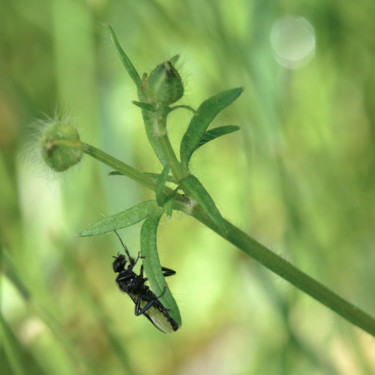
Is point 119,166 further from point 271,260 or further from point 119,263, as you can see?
point 119,263

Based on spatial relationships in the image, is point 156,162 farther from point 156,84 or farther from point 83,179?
point 156,84

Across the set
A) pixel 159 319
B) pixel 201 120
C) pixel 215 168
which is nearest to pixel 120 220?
pixel 201 120

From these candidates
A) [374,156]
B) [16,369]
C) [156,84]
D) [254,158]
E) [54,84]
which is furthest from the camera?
[54,84]

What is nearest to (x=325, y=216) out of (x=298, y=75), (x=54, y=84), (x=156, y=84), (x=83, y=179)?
(x=298, y=75)

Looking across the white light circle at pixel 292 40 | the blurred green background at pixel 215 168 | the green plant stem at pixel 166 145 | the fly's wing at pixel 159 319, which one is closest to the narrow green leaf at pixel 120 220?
the green plant stem at pixel 166 145

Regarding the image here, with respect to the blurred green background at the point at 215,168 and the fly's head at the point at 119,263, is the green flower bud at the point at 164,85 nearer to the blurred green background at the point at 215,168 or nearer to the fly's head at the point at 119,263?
the fly's head at the point at 119,263
